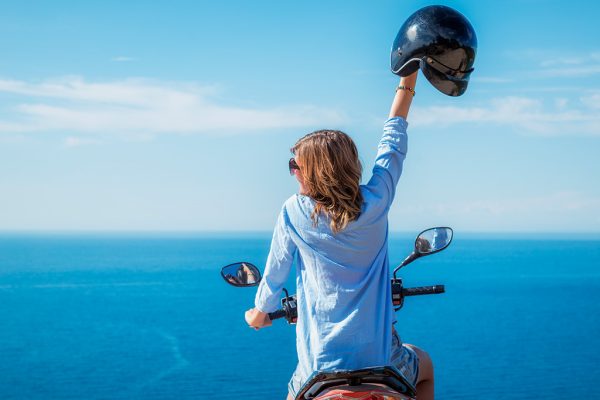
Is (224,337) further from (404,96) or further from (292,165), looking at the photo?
(292,165)

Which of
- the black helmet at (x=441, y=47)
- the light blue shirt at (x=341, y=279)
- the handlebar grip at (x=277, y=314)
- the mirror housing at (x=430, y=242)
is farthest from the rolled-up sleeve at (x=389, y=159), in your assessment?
the handlebar grip at (x=277, y=314)

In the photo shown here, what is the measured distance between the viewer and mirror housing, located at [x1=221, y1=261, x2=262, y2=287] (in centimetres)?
317

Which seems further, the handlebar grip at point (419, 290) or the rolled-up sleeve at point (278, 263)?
the handlebar grip at point (419, 290)

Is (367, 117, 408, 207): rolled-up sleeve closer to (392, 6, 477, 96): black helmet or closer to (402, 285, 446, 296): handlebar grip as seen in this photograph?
(392, 6, 477, 96): black helmet

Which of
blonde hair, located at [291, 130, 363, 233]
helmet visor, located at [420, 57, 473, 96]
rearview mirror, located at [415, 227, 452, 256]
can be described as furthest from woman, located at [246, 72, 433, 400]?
rearview mirror, located at [415, 227, 452, 256]

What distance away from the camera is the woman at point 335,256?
2605 millimetres

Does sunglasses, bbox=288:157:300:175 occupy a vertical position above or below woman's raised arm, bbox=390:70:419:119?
below

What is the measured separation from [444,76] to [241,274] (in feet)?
3.99

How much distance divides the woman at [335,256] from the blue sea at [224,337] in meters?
51.8

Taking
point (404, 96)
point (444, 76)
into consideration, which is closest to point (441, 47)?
point (444, 76)

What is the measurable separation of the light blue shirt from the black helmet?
57cm

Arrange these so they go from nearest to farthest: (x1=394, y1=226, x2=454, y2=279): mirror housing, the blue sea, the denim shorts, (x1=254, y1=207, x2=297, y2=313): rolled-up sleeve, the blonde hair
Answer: the blonde hair
(x1=254, y1=207, x2=297, y2=313): rolled-up sleeve
the denim shorts
(x1=394, y1=226, x2=454, y2=279): mirror housing
the blue sea

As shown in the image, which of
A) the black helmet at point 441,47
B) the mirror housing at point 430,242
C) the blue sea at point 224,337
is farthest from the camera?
the blue sea at point 224,337

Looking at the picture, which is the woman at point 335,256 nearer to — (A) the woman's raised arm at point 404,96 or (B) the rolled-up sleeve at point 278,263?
(B) the rolled-up sleeve at point 278,263
